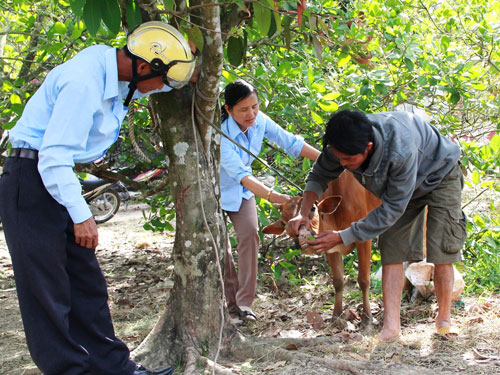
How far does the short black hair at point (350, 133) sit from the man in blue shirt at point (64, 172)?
979 millimetres

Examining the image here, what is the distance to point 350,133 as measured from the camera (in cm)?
346

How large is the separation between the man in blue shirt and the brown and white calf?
5.03 feet

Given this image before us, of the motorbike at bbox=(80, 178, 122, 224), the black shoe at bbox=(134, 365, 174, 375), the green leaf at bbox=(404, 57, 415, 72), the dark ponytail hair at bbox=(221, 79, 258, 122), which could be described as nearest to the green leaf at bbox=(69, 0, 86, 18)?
the dark ponytail hair at bbox=(221, 79, 258, 122)

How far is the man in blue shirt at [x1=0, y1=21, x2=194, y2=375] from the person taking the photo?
2846 mm

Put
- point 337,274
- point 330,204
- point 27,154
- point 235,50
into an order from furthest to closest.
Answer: point 337,274 → point 330,204 → point 235,50 → point 27,154

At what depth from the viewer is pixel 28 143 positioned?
116 inches

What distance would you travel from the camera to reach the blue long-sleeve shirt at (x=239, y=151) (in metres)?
4.56

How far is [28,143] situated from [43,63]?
10.5ft

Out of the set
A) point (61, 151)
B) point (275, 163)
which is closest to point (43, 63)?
point (275, 163)

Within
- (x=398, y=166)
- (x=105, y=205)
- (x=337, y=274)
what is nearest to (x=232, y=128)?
(x=337, y=274)

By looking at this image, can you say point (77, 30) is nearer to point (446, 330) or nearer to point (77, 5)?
point (77, 5)

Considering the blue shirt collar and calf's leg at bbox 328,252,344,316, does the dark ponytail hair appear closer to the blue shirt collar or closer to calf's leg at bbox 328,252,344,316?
the blue shirt collar

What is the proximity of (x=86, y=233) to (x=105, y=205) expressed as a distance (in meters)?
7.37

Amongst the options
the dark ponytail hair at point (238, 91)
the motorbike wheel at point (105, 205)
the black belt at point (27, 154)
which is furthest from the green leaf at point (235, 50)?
the motorbike wheel at point (105, 205)
